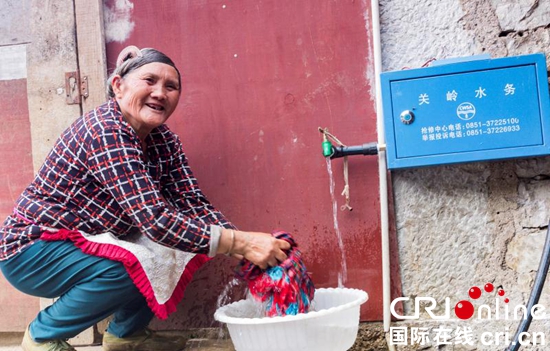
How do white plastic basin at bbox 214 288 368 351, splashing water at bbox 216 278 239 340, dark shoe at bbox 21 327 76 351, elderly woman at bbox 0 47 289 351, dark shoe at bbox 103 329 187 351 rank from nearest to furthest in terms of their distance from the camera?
white plastic basin at bbox 214 288 368 351 < elderly woman at bbox 0 47 289 351 < dark shoe at bbox 21 327 76 351 < dark shoe at bbox 103 329 187 351 < splashing water at bbox 216 278 239 340

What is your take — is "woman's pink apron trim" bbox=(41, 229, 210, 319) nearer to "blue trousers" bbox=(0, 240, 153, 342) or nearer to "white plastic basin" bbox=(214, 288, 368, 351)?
"blue trousers" bbox=(0, 240, 153, 342)

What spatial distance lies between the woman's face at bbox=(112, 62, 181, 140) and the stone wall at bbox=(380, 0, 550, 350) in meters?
1.00

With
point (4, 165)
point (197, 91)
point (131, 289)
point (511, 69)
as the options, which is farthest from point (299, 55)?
point (4, 165)

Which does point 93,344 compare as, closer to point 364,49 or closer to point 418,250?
point 418,250

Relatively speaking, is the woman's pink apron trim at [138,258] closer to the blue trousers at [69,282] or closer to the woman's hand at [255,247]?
the blue trousers at [69,282]

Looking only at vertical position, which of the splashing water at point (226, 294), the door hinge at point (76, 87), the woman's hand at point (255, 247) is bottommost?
the splashing water at point (226, 294)

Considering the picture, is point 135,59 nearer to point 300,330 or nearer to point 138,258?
point 138,258

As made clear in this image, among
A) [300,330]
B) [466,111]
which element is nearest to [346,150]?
[466,111]

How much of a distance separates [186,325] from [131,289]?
0.62 metres

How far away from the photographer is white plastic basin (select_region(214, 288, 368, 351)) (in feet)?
6.82

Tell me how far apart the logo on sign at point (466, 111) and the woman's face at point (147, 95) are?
1.19 m

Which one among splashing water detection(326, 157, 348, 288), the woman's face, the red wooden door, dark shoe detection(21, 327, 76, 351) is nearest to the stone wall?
the red wooden door

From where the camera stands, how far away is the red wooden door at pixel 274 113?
2.71 meters

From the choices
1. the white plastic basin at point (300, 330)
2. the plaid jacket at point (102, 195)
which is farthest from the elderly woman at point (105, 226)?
the white plastic basin at point (300, 330)
